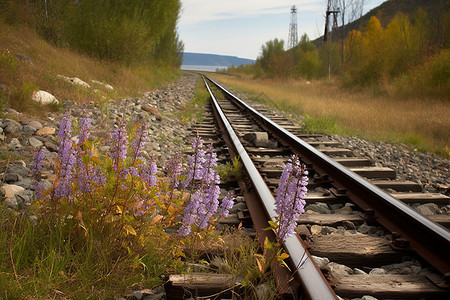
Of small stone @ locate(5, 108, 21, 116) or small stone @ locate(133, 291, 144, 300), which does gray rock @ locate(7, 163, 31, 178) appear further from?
small stone @ locate(5, 108, 21, 116)

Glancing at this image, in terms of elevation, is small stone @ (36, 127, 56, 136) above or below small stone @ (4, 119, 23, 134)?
below

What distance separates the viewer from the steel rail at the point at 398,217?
245cm

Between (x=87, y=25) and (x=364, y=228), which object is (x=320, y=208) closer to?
(x=364, y=228)

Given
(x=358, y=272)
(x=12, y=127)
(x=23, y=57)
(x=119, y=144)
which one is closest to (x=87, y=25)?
(x=23, y=57)

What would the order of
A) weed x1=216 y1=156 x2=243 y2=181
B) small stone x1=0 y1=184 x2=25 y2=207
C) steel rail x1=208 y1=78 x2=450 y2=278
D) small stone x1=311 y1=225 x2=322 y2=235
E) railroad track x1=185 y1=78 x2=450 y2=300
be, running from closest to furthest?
railroad track x1=185 y1=78 x2=450 y2=300, steel rail x1=208 y1=78 x2=450 y2=278, small stone x1=0 y1=184 x2=25 y2=207, small stone x1=311 y1=225 x2=322 y2=235, weed x1=216 y1=156 x2=243 y2=181

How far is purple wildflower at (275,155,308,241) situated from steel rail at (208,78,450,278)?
102cm

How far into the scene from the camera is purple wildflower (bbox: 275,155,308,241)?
1.79 m

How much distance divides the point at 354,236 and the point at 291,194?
1168mm

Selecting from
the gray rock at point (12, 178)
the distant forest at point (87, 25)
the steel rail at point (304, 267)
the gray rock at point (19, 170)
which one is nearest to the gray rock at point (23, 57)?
the distant forest at point (87, 25)

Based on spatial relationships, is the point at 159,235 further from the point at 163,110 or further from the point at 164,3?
the point at 164,3

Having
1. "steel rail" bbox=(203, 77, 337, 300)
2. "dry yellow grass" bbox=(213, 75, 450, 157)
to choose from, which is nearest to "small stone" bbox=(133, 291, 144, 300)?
"steel rail" bbox=(203, 77, 337, 300)

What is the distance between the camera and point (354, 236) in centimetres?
273

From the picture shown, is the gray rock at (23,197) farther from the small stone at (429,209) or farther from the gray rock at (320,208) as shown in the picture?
the small stone at (429,209)

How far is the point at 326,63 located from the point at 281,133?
33478mm
